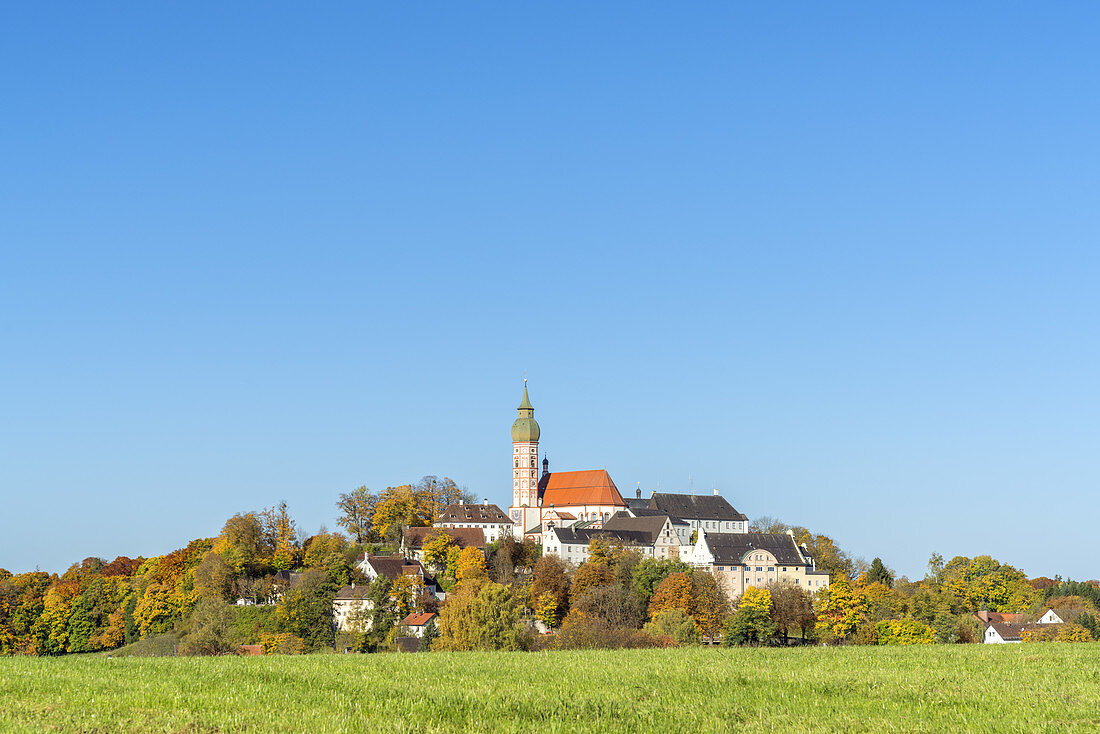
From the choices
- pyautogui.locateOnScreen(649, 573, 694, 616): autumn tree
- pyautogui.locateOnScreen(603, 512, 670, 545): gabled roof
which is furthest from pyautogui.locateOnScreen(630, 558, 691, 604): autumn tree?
pyautogui.locateOnScreen(603, 512, 670, 545): gabled roof

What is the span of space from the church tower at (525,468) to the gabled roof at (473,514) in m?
5.57

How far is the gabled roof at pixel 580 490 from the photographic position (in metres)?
155

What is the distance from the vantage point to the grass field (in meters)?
16.0

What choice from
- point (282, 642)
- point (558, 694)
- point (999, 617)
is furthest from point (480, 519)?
point (558, 694)

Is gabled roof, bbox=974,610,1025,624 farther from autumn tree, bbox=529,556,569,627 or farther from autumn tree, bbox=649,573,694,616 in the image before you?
autumn tree, bbox=529,556,569,627

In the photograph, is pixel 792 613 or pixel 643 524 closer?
pixel 792 613

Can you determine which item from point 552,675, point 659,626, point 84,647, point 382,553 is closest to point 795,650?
point 552,675

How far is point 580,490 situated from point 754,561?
38.1m

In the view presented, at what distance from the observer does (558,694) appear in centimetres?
1870

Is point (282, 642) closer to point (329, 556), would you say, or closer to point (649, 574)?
point (329, 556)

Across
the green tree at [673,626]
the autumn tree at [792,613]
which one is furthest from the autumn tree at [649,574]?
the green tree at [673,626]

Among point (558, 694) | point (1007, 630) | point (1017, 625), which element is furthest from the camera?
point (1017, 625)

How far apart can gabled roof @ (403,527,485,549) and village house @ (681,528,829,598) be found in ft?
81.3

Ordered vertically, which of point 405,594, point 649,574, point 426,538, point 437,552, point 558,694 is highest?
point 426,538
